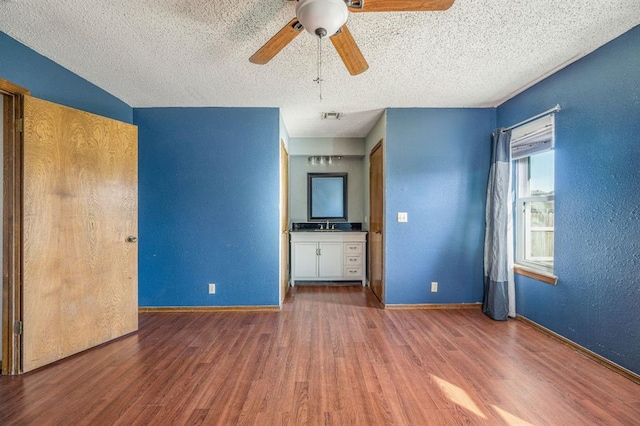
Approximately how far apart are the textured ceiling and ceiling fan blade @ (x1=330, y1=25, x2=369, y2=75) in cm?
29

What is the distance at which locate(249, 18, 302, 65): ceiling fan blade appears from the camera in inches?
56.4

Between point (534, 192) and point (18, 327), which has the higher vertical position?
point (534, 192)

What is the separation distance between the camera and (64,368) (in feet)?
6.72

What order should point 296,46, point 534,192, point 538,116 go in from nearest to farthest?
point 296,46 → point 538,116 → point 534,192

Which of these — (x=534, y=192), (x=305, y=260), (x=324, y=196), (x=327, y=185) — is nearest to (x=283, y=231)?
(x=305, y=260)

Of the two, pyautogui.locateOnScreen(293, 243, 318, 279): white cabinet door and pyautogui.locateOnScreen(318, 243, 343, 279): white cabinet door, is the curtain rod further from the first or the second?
pyautogui.locateOnScreen(293, 243, 318, 279): white cabinet door

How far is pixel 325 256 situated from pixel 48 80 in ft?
11.6

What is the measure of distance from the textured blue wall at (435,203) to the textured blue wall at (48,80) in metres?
2.98

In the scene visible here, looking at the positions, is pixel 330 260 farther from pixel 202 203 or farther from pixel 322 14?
pixel 322 14

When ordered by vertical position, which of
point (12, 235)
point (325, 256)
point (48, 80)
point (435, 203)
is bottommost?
point (325, 256)

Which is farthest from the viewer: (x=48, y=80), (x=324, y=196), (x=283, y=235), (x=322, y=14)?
(x=324, y=196)

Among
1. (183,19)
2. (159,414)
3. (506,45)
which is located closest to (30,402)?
(159,414)

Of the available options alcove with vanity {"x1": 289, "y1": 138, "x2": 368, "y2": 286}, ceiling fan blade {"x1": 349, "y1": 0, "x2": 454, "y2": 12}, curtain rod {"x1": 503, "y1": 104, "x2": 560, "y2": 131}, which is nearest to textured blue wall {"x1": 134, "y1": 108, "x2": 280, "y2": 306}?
alcove with vanity {"x1": 289, "y1": 138, "x2": 368, "y2": 286}

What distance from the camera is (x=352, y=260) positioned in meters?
4.43
